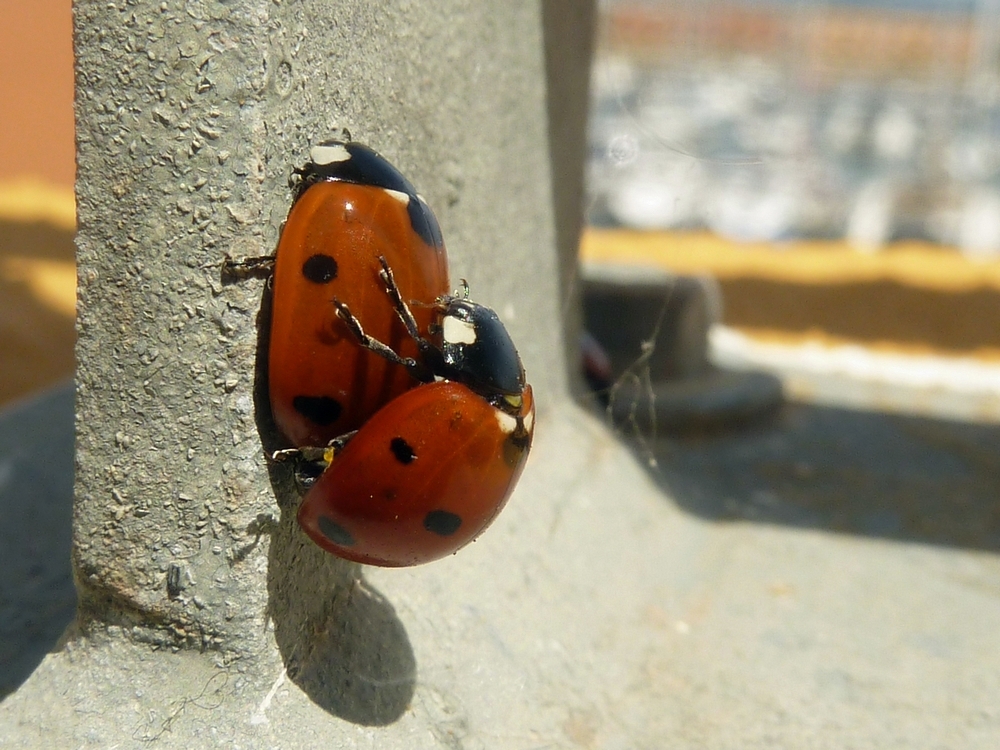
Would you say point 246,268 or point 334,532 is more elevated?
point 246,268

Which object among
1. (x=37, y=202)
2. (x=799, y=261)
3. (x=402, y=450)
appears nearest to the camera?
(x=402, y=450)

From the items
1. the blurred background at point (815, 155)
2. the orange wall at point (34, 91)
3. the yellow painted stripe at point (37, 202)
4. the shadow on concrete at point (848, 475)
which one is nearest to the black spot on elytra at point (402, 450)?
the shadow on concrete at point (848, 475)

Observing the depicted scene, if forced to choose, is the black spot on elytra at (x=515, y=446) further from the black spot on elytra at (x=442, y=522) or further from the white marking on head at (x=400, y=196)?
the white marking on head at (x=400, y=196)

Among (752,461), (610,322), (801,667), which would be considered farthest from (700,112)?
(801,667)

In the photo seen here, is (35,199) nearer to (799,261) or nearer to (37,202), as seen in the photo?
(37,202)

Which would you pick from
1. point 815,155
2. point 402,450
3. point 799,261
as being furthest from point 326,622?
point 815,155

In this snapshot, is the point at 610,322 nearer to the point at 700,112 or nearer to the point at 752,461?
the point at 752,461

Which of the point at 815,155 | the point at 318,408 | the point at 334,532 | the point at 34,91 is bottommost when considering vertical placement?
the point at 815,155
